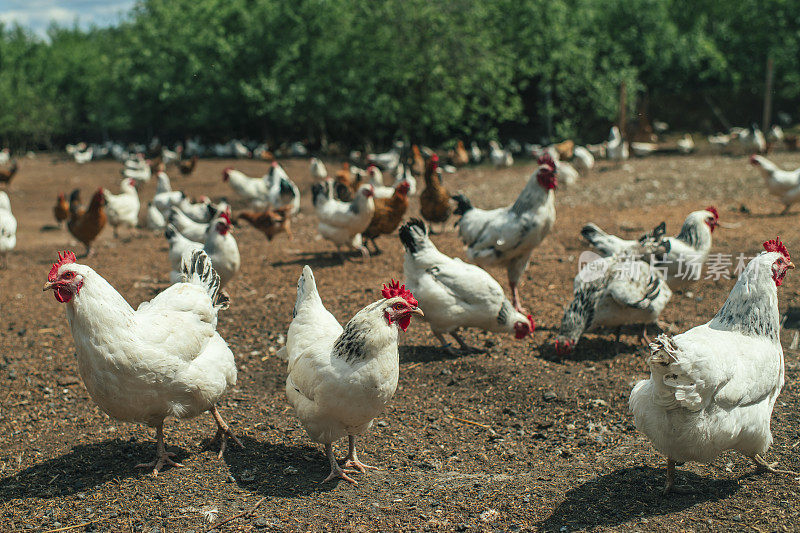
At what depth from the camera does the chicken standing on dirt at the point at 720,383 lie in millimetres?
3594

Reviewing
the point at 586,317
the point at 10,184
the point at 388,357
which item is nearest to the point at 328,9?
the point at 10,184

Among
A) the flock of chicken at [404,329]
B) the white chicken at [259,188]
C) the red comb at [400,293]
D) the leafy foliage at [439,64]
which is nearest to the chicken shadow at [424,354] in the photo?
the flock of chicken at [404,329]

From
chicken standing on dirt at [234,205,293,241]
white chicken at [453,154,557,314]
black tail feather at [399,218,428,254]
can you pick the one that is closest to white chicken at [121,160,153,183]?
chicken standing on dirt at [234,205,293,241]

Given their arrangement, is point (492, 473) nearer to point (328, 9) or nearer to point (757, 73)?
point (328, 9)

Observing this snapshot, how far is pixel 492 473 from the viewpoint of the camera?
455cm

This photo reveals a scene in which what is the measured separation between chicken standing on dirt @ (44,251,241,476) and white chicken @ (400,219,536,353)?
7.45ft

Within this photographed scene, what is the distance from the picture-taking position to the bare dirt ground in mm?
3971

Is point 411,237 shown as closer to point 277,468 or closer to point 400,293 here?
point 400,293

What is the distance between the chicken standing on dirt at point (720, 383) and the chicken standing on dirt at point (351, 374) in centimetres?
155

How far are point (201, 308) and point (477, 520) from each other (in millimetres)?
2500

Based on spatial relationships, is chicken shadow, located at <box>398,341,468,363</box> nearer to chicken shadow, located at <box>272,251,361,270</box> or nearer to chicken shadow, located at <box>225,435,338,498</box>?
chicken shadow, located at <box>225,435,338,498</box>

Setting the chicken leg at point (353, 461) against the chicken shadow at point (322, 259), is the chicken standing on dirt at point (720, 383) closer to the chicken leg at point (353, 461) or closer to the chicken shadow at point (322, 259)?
the chicken leg at point (353, 461)

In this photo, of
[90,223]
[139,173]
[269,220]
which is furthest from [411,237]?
[139,173]

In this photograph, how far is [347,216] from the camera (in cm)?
1023
